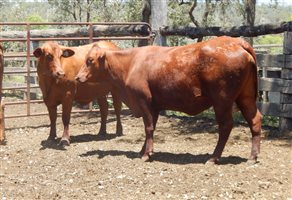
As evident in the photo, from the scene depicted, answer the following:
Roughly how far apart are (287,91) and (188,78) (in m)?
2.74

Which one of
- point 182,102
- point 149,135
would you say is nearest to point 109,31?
point 149,135

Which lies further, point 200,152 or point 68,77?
point 68,77

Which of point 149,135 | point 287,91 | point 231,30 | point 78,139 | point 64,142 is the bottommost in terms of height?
point 78,139

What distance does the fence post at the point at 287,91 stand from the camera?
8234 millimetres

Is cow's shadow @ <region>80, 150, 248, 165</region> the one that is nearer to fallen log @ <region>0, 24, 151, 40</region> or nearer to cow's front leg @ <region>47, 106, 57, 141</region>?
cow's front leg @ <region>47, 106, 57, 141</region>

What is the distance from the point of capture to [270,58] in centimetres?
862

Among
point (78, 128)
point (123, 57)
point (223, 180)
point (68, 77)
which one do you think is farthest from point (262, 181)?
point (78, 128)

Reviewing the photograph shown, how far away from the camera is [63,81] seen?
25.3 feet

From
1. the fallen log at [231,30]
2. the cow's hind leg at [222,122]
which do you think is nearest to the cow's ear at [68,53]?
the cow's hind leg at [222,122]

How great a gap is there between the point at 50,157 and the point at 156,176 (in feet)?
6.13

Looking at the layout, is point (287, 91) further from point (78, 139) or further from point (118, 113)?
point (78, 139)

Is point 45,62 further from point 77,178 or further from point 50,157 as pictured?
point 77,178

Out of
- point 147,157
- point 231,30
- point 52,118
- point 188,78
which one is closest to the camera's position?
point 188,78

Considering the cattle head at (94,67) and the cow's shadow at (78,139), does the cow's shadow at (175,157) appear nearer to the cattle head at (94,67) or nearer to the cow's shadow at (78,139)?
the cow's shadow at (78,139)
